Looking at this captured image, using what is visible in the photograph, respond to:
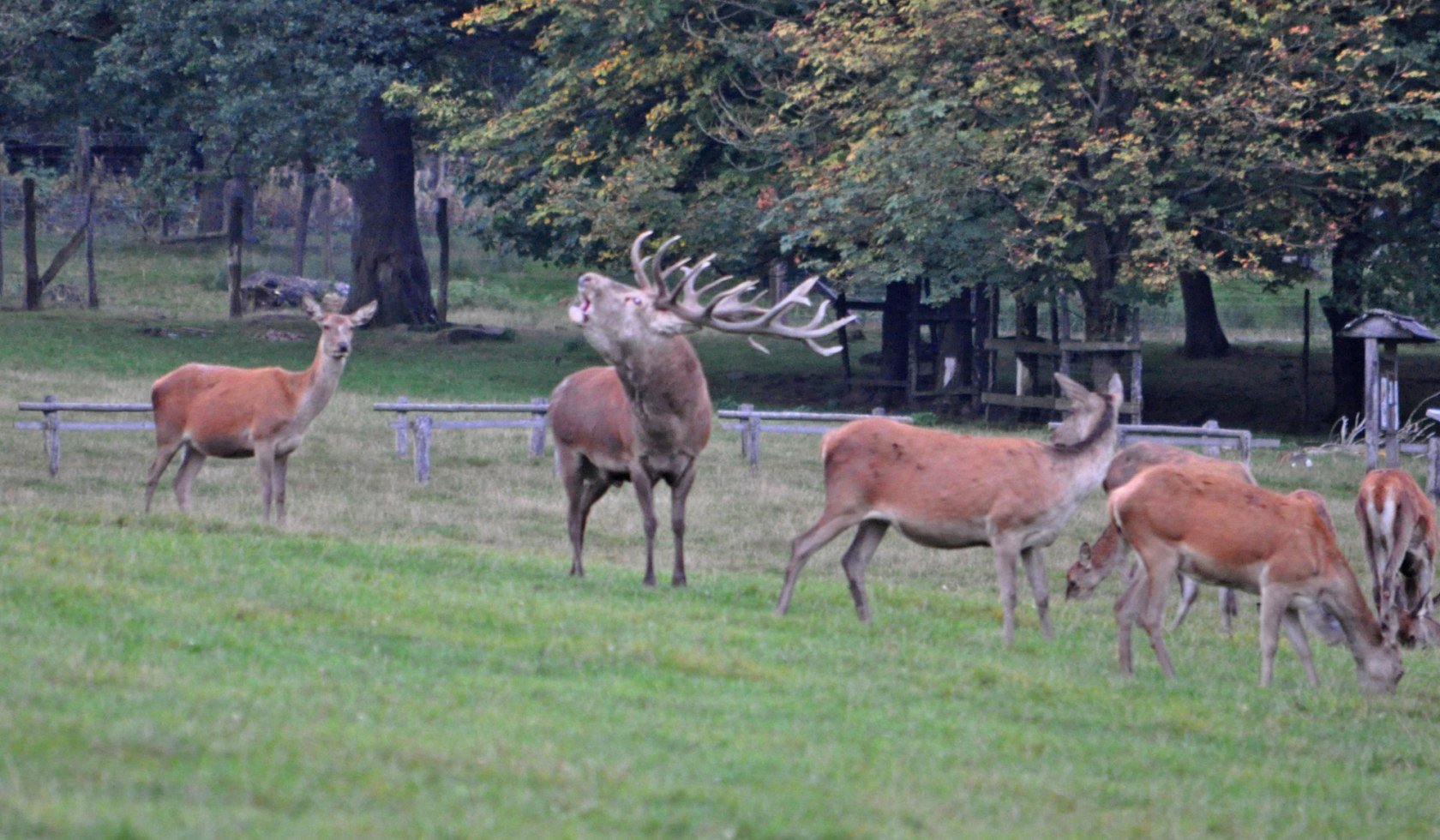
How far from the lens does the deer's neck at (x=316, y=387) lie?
15570 mm

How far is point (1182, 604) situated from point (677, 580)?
4.08 metres

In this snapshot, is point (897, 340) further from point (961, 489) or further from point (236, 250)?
point (961, 489)

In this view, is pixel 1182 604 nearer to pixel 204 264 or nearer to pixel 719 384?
pixel 719 384

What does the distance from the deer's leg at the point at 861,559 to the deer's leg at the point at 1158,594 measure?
1640mm

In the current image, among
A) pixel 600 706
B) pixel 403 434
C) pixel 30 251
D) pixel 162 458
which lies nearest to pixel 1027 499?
pixel 600 706

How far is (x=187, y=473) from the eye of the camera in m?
16.3

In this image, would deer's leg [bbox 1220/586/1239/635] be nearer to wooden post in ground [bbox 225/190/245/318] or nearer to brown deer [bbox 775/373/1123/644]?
brown deer [bbox 775/373/1123/644]

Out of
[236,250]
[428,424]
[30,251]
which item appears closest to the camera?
[428,424]

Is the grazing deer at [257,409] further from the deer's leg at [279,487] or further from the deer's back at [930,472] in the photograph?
the deer's back at [930,472]

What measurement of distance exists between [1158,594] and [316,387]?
828cm

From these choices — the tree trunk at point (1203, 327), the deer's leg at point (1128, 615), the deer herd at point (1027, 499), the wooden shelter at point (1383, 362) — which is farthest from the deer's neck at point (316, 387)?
the tree trunk at point (1203, 327)

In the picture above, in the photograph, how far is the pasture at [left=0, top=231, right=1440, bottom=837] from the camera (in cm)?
611

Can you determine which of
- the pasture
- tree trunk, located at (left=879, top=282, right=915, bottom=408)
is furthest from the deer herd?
tree trunk, located at (left=879, top=282, right=915, bottom=408)

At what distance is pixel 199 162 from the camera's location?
45.1 metres
